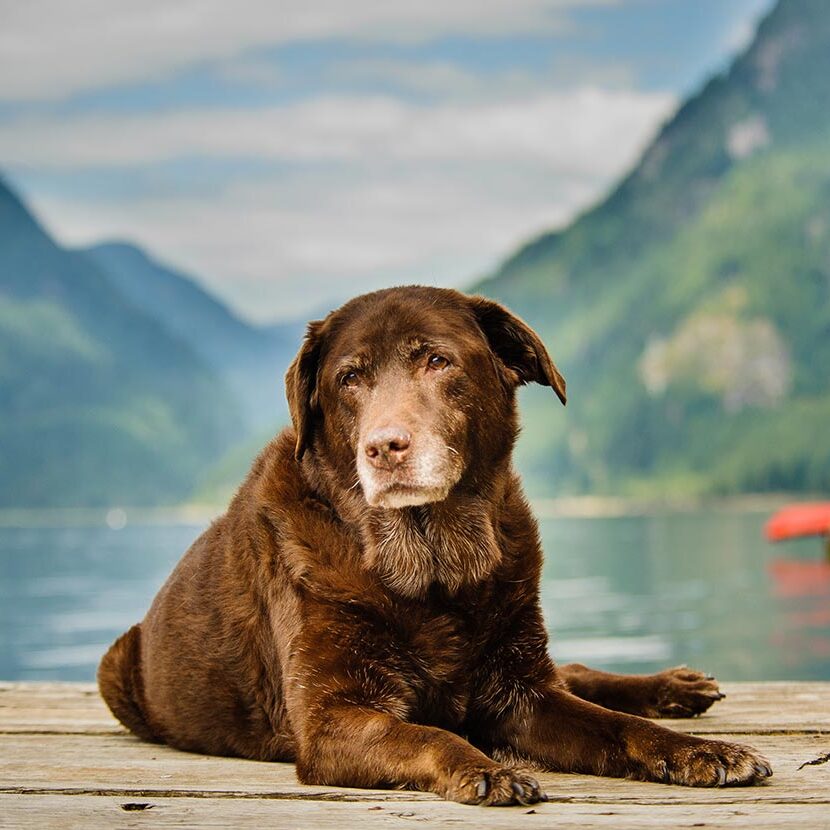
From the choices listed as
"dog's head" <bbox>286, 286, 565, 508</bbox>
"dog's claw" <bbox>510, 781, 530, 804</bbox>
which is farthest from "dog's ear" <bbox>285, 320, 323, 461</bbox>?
"dog's claw" <bbox>510, 781, 530, 804</bbox>

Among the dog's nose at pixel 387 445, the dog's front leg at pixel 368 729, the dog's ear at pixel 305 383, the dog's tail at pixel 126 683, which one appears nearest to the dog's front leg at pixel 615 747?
the dog's front leg at pixel 368 729

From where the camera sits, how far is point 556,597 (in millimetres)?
53281

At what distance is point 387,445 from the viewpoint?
14.2 feet

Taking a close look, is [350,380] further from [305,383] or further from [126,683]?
[126,683]

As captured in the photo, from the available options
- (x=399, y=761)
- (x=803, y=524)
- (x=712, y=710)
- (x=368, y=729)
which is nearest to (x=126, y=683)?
(x=368, y=729)

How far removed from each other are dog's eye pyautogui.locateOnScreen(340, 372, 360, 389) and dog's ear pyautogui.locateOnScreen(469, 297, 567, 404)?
54 cm

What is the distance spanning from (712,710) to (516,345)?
199 centimetres

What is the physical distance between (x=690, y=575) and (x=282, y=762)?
2639 inches

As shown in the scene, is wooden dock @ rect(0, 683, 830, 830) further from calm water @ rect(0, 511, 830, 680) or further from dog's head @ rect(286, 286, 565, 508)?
calm water @ rect(0, 511, 830, 680)

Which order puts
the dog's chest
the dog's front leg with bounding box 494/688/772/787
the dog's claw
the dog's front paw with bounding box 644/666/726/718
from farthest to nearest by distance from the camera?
the dog's front paw with bounding box 644/666/726/718 → the dog's chest → the dog's front leg with bounding box 494/688/772/787 → the dog's claw

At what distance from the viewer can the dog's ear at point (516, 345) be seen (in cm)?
480

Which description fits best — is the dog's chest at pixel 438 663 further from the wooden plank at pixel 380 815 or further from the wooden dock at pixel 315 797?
the wooden plank at pixel 380 815

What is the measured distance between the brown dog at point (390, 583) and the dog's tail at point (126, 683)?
0.35 m

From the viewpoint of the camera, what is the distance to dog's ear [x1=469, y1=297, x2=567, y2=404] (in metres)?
4.80
